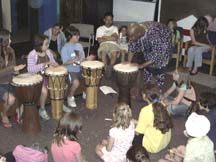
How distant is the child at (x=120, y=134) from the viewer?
370cm

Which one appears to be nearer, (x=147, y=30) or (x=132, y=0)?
(x=147, y=30)

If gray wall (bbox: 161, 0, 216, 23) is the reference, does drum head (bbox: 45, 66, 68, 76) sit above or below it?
below

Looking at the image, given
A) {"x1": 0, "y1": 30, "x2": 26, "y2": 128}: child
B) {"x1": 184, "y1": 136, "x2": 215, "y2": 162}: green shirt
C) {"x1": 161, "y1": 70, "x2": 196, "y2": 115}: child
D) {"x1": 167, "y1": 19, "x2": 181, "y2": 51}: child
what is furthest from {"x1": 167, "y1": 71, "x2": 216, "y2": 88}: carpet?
{"x1": 184, "y1": 136, "x2": 215, "y2": 162}: green shirt

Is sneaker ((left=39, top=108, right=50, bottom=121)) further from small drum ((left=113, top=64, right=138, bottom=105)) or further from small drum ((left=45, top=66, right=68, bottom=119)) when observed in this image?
small drum ((left=113, top=64, right=138, bottom=105))

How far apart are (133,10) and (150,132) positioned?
457 cm

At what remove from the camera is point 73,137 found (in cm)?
338

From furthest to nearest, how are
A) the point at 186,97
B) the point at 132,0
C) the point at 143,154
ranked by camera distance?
the point at 132,0 < the point at 186,97 < the point at 143,154

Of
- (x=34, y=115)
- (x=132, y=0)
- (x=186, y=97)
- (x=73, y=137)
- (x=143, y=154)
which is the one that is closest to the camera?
(x=143, y=154)

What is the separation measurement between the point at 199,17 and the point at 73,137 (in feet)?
15.8

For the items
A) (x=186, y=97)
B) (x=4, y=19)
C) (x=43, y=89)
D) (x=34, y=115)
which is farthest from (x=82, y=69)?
(x=4, y=19)

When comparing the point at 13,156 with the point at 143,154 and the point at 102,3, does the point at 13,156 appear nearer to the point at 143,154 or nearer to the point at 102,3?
the point at 143,154

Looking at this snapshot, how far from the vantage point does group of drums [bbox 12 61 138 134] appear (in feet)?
15.1

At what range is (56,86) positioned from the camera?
16.2ft

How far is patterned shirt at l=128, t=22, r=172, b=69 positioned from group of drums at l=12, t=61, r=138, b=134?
30 cm
